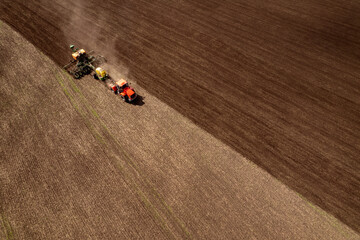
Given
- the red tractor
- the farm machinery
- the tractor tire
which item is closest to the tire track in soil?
the farm machinery

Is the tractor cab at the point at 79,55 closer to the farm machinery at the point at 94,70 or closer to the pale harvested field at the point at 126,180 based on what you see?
the farm machinery at the point at 94,70

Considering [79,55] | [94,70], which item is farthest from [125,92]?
[79,55]

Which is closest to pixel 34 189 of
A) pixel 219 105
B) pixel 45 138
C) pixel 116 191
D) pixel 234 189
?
pixel 45 138

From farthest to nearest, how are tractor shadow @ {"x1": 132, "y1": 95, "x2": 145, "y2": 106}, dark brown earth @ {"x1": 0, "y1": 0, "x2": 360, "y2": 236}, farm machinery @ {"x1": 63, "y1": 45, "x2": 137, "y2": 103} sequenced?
tractor shadow @ {"x1": 132, "y1": 95, "x2": 145, "y2": 106}
farm machinery @ {"x1": 63, "y1": 45, "x2": 137, "y2": 103}
dark brown earth @ {"x1": 0, "y1": 0, "x2": 360, "y2": 236}

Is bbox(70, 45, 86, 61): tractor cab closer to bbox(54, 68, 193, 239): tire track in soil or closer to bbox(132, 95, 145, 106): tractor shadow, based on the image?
bbox(54, 68, 193, 239): tire track in soil

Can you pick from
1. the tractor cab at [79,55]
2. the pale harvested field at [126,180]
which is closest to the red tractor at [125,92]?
the pale harvested field at [126,180]

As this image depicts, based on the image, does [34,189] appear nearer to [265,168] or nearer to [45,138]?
[45,138]
